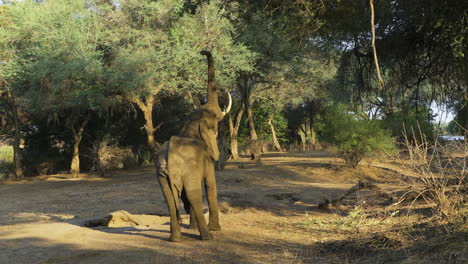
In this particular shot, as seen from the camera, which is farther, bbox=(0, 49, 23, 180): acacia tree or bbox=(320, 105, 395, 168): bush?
bbox=(320, 105, 395, 168): bush

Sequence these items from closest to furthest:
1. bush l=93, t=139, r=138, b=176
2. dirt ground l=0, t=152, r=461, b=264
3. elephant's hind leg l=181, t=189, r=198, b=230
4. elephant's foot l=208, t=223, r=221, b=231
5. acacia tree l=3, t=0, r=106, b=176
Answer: dirt ground l=0, t=152, r=461, b=264 → elephant's hind leg l=181, t=189, r=198, b=230 → elephant's foot l=208, t=223, r=221, b=231 → acacia tree l=3, t=0, r=106, b=176 → bush l=93, t=139, r=138, b=176

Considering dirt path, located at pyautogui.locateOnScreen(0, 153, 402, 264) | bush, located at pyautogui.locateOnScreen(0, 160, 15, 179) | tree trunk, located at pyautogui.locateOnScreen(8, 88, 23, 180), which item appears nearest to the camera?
dirt path, located at pyautogui.locateOnScreen(0, 153, 402, 264)

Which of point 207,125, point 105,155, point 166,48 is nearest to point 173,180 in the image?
point 207,125

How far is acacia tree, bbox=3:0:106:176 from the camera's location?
17172 millimetres

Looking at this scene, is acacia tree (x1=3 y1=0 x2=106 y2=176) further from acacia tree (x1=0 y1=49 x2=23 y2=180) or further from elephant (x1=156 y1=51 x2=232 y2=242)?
elephant (x1=156 y1=51 x2=232 y2=242)

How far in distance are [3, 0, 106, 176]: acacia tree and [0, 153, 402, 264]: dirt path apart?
12.6 ft

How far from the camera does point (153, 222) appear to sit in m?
10.5

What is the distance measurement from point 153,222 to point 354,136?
11.8 meters

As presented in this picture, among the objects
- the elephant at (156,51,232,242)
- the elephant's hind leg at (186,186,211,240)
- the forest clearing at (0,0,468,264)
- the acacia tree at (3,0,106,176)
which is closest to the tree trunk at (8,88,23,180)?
the forest clearing at (0,0,468,264)

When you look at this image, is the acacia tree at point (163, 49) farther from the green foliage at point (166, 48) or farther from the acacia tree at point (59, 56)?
the acacia tree at point (59, 56)

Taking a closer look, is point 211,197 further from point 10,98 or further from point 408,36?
point 10,98

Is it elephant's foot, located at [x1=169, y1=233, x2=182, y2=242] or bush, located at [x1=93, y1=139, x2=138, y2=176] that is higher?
bush, located at [x1=93, y1=139, x2=138, y2=176]

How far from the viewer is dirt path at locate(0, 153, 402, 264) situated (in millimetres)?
6652

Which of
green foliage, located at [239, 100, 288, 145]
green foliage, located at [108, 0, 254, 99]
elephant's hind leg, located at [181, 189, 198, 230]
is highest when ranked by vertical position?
green foliage, located at [108, 0, 254, 99]
